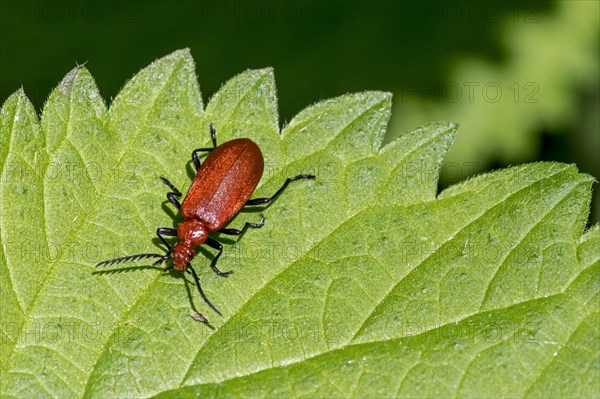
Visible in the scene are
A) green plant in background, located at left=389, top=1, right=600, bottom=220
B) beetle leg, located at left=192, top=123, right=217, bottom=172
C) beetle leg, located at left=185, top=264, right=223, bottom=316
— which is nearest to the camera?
beetle leg, located at left=185, top=264, right=223, bottom=316

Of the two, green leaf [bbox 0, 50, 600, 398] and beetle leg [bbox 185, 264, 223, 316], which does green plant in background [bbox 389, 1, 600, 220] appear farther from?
beetle leg [bbox 185, 264, 223, 316]

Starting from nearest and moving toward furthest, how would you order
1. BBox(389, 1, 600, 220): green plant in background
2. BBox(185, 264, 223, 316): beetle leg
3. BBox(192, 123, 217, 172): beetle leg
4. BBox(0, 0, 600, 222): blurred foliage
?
BBox(185, 264, 223, 316): beetle leg, BBox(192, 123, 217, 172): beetle leg, BBox(0, 0, 600, 222): blurred foliage, BBox(389, 1, 600, 220): green plant in background

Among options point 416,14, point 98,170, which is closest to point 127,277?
point 98,170

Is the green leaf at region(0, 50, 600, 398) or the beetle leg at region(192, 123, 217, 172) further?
the beetle leg at region(192, 123, 217, 172)

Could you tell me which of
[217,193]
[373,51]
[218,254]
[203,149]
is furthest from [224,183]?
[373,51]

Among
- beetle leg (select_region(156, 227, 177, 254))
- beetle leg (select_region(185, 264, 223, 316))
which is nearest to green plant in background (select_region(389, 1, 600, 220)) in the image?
beetle leg (select_region(156, 227, 177, 254))

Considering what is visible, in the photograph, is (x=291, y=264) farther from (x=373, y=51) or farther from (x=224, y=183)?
(x=373, y=51)

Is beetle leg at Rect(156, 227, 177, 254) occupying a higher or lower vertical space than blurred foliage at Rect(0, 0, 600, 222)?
lower
